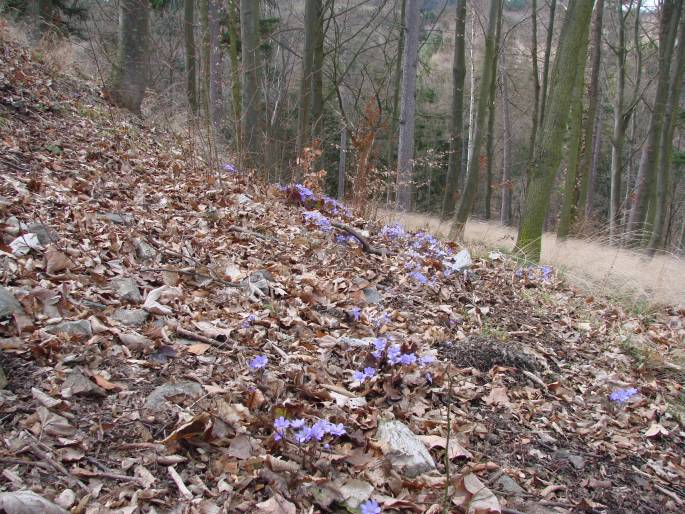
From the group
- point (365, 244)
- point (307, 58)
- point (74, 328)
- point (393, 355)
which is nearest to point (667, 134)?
point (307, 58)

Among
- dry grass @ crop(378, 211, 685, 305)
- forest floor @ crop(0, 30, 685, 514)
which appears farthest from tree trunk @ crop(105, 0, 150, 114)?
dry grass @ crop(378, 211, 685, 305)

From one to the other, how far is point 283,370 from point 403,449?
2.19 ft

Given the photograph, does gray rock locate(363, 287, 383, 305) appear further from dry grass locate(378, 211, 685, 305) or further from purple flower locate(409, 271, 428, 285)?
dry grass locate(378, 211, 685, 305)

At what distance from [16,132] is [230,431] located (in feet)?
13.3

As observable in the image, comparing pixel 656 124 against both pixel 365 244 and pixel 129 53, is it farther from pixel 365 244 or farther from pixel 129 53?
pixel 129 53

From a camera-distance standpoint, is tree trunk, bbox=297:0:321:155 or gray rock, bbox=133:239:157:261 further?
tree trunk, bbox=297:0:321:155

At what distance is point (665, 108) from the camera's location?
1091cm

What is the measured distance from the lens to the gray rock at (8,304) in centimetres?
207

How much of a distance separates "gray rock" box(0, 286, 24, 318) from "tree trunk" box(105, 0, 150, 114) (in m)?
6.24

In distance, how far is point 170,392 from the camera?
194 centimetres

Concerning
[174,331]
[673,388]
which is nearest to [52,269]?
[174,331]

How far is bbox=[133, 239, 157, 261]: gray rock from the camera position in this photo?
3104 mm

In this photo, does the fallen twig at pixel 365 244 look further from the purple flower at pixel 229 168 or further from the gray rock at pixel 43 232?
the gray rock at pixel 43 232

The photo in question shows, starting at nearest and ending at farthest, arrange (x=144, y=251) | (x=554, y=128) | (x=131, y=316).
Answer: (x=131, y=316), (x=144, y=251), (x=554, y=128)
